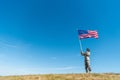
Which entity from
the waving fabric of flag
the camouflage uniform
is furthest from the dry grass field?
the waving fabric of flag

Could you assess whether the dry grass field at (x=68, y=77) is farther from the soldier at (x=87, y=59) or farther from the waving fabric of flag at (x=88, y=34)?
the waving fabric of flag at (x=88, y=34)

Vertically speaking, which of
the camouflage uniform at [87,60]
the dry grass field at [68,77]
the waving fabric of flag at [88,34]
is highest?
the waving fabric of flag at [88,34]

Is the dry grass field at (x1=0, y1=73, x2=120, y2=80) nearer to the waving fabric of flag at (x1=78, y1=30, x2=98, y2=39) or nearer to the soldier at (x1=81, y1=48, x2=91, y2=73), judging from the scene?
the soldier at (x1=81, y1=48, x2=91, y2=73)

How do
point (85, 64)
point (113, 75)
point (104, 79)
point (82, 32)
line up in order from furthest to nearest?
point (82, 32)
point (85, 64)
point (113, 75)
point (104, 79)

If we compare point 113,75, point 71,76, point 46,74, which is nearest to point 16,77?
point 46,74

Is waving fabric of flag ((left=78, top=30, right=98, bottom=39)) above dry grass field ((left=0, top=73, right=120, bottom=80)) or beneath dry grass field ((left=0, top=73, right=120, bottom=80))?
above

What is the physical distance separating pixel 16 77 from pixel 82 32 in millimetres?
10629

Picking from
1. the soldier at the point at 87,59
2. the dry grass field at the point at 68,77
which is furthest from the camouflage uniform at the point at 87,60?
the dry grass field at the point at 68,77

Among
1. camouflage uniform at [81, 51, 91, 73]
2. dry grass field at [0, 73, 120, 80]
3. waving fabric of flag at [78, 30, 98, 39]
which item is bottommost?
dry grass field at [0, 73, 120, 80]

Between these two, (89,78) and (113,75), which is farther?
(113,75)

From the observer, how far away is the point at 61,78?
2533cm

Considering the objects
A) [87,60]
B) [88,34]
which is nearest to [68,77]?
[87,60]

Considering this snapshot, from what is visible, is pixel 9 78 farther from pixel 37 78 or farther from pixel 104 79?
pixel 104 79

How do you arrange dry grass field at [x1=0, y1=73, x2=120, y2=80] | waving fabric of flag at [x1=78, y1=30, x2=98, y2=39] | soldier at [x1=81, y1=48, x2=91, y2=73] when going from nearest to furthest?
dry grass field at [x1=0, y1=73, x2=120, y2=80], soldier at [x1=81, y1=48, x2=91, y2=73], waving fabric of flag at [x1=78, y1=30, x2=98, y2=39]
